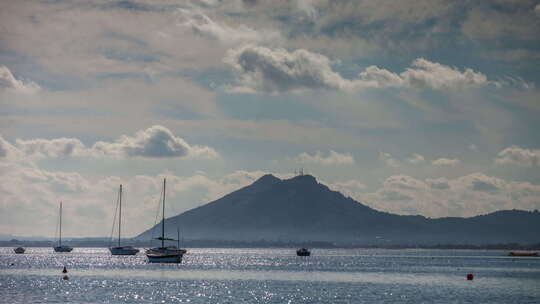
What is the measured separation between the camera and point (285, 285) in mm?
132250

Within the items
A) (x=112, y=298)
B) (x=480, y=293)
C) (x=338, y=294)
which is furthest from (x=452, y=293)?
(x=112, y=298)

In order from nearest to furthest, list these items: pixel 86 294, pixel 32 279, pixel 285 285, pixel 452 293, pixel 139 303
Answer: pixel 139 303 < pixel 86 294 < pixel 452 293 < pixel 285 285 < pixel 32 279

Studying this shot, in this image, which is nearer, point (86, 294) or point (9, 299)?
point (9, 299)

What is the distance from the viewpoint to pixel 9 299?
99250mm

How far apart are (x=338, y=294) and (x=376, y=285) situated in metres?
21.6

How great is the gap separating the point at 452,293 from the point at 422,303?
18647mm

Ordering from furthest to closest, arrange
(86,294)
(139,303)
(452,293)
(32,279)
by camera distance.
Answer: (32,279)
(452,293)
(86,294)
(139,303)

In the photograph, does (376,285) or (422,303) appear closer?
(422,303)

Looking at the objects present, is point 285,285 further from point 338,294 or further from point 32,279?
point 32,279

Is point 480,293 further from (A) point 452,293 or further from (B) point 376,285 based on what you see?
(B) point 376,285

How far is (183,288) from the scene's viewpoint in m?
123

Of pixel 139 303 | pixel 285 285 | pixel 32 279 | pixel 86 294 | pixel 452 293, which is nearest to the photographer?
pixel 139 303

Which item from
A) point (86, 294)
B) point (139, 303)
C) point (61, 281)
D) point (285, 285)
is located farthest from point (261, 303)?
point (61, 281)

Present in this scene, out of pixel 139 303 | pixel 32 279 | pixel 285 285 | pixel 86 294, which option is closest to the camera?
pixel 139 303
